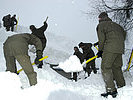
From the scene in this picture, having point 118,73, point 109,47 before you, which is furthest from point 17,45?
point 118,73

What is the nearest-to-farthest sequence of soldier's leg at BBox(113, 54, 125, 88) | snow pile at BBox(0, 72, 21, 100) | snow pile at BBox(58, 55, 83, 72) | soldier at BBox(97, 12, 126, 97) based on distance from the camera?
1. snow pile at BBox(0, 72, 21, 100)
2. soldier at BBox(97, 12, 126, 97)
3. soldier's leg at BBox(113, 54, 125, 88)
4. snow pile at BBox(58, 55, 83, 72)

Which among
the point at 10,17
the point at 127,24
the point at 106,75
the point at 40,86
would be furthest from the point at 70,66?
the point at 10,17

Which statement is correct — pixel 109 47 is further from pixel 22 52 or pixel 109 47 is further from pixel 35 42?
pixel 22 52

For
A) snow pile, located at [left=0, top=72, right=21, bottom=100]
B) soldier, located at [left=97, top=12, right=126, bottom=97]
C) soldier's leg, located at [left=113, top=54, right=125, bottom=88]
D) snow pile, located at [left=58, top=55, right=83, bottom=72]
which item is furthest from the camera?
snow pile, located at [left=58, top=55, right=83, bottom=72]

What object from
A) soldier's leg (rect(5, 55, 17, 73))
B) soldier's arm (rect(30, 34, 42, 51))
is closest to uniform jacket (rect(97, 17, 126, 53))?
soldier's arm (rect(30, 34, 42, 51))

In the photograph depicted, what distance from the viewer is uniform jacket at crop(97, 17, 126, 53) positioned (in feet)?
9.04

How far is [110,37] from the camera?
280 centimetres

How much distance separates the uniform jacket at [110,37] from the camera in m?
2.76

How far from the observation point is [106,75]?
274cm

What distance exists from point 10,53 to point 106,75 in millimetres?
1845

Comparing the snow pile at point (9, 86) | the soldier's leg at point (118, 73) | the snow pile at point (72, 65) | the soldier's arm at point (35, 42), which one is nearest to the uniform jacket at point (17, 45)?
the soldier's arm at point (35, 42)

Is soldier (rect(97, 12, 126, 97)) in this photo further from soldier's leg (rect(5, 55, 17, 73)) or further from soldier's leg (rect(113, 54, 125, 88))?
soldier's leg (rect(5, 55, 17, 73))

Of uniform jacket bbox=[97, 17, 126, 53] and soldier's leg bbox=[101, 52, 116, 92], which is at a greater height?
uniform jacket bbox=[97, 17, 126, 53]

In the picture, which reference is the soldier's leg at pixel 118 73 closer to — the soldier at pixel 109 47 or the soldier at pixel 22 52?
the soldier at pixel 109 47
